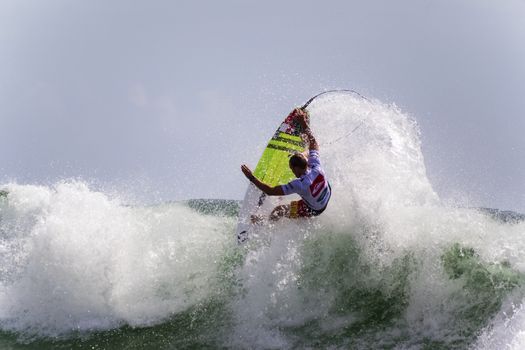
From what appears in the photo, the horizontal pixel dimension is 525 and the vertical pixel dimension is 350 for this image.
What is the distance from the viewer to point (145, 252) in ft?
27.3

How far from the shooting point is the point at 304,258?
7238 mm

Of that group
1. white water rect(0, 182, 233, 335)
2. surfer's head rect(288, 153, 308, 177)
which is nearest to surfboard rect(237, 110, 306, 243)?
white water rect(0, 182, 233, 335)

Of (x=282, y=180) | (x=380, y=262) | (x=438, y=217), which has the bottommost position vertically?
(x=380, y=262)

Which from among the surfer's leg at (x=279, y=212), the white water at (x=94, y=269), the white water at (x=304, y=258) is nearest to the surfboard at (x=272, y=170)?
the surfer's leg at (x=279, y=212)

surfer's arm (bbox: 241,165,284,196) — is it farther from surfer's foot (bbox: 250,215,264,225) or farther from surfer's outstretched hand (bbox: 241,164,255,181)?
surfer's foot (bbox: 250,215,264,225)

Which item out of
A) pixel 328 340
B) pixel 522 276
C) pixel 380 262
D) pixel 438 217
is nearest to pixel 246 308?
pixel 328 340

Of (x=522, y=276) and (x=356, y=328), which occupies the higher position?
(x=522, y=276)

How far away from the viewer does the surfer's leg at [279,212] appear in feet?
24.7

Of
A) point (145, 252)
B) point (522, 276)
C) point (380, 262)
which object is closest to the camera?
point (522, 276)

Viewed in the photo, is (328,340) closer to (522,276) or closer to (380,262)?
(380,262)

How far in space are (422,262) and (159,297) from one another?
403 centimetres

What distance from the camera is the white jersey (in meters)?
6.72

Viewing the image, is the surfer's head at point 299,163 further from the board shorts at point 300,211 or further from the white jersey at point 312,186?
the board shorts at point 300,211

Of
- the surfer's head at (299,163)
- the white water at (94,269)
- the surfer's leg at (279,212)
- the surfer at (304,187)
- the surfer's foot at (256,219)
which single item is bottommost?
the white water at (94,269)
